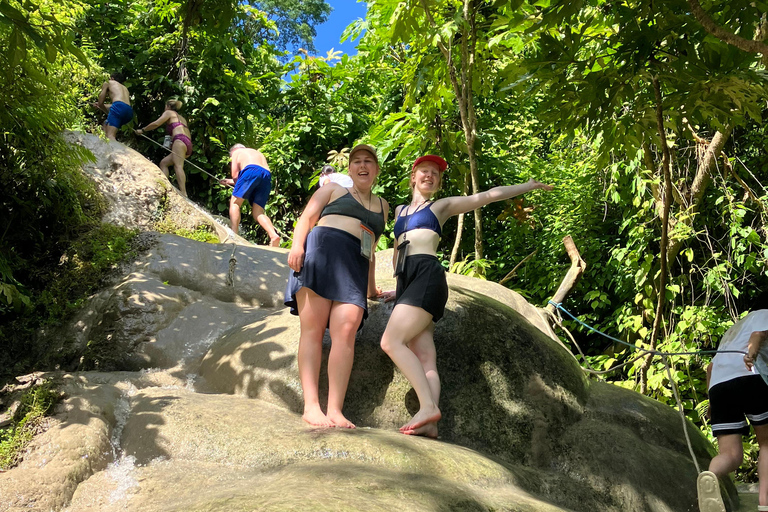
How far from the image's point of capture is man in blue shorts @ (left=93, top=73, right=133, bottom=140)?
9883 mm

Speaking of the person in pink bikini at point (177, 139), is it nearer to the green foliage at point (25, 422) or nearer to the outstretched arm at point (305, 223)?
the outstretched arm at point (305, 223)

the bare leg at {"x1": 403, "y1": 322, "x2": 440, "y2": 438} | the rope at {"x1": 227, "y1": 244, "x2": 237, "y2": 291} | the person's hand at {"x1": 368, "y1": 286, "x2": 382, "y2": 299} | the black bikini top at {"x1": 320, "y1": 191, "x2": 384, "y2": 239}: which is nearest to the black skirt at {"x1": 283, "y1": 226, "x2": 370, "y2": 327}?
the black bikini top at {"x1": 320, "y1": 191, "x2": 384, "y2": 239}

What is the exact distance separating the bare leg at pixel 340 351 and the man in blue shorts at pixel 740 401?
2362 mm

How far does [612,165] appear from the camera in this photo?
8.95 m

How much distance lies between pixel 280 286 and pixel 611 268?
5311 millimetres

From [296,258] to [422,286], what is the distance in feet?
2.57

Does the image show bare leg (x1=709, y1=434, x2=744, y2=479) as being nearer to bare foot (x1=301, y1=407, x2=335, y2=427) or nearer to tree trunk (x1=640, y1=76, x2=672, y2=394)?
tree trunk (x1=640, y1=76, x2=672, y2=394)

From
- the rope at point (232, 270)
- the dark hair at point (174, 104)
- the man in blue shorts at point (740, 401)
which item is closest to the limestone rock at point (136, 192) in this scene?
the rope at point (232, 270)

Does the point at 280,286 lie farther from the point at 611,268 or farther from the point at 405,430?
the point at 611,268

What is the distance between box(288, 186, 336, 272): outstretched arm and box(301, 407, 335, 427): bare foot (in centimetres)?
84

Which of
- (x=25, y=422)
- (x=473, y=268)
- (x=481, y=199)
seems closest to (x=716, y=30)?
(x=481, y=199)

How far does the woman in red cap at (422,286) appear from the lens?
383 centimetres

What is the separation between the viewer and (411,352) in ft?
12.8

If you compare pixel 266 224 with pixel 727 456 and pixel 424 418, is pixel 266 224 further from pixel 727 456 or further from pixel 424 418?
pixel 727 456
